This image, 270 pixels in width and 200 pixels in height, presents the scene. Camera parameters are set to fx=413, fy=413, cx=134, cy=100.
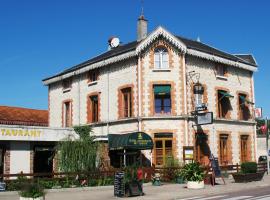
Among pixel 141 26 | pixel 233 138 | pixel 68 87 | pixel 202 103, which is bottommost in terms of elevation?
pixel 233 138

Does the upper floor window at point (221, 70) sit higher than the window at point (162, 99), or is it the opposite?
the upper floor window at point (221, 70)

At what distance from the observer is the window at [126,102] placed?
29.1m

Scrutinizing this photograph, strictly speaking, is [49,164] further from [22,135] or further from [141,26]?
[141,26]

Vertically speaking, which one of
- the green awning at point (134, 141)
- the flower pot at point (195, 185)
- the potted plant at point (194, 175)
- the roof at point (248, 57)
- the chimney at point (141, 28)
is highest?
the chimney at point (141, 28)

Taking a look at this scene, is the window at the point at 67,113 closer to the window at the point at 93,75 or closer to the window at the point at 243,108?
the window at the point at 93,75

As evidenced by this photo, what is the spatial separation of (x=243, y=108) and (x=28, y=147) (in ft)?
56.6

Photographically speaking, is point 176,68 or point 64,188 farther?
point 176,68

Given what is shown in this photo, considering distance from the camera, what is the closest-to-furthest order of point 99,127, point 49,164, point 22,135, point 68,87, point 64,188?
point 64,188
point 22,135
point 49,164
point 99,127
point 68,87

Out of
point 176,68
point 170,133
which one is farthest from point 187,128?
point 176,68

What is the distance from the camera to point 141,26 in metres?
32.0

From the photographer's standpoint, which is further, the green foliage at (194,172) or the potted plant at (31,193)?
the green foliage at (194,172)

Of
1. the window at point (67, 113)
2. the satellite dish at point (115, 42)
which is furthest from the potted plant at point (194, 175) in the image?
the satellite dish at point (115, 42)

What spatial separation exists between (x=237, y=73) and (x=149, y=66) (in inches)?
342

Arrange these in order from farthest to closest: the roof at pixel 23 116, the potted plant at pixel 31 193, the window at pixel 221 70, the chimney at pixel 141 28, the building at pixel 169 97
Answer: the roof at pixel 23 116 → the chimney at pixel 141 28 → the window at pixel 221 70 → the building at pixel 169 97 → the potted plant at pixel 31 193
